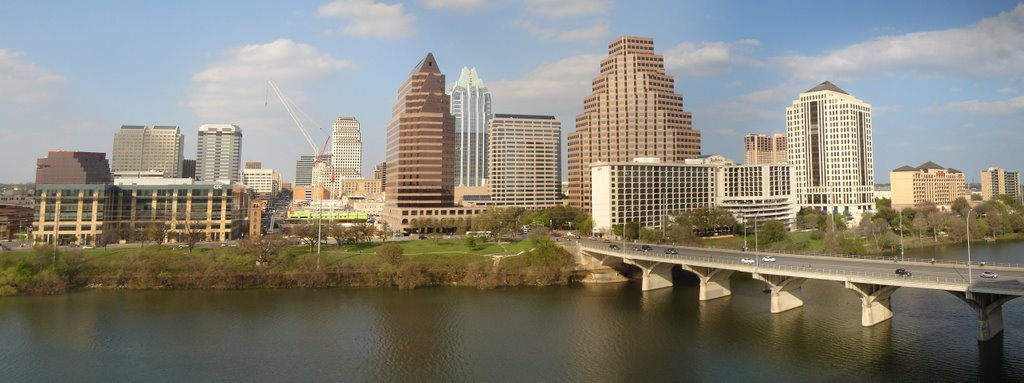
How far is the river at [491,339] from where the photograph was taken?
44.4 m

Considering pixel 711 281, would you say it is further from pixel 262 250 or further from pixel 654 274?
pixel 262 250

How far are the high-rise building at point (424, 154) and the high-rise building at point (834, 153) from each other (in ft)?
350

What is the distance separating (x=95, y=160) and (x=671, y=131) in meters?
170

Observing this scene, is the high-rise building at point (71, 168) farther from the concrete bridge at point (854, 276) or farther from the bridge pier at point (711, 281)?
the bridge pier at point (711, 281)

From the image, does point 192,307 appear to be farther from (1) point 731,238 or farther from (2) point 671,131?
(2) point 671,131

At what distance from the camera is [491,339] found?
5372 cm

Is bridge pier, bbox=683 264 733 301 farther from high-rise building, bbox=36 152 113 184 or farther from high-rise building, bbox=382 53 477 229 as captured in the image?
high-rise building, bbox=36 152 113 184

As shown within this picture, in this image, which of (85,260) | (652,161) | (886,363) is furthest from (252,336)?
(652,161)

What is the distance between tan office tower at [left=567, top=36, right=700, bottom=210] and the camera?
15125 centimetres

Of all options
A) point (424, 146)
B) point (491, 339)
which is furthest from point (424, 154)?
point (491, 339)

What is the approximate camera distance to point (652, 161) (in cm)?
12938

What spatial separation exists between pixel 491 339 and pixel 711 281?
108 feet

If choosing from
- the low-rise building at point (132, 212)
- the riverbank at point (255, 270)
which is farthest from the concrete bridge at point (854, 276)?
the low-rise building at point (132, 212)

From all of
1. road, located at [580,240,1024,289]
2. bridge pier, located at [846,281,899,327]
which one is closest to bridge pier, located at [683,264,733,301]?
road, located at [580,240,1024,289]
